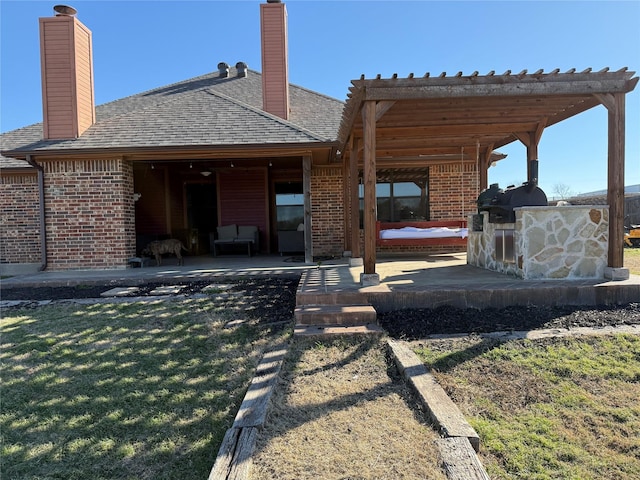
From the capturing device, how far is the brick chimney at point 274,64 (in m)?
10.1

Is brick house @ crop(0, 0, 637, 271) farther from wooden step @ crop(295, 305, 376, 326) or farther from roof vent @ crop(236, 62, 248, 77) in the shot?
roof vent @ crop(236, 62, 248, 77)

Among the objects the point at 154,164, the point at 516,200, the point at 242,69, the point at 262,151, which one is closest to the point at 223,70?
the point at 242,69

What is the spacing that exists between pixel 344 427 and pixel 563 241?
4213mm

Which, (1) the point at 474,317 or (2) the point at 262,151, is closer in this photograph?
(1) the point at 474,317

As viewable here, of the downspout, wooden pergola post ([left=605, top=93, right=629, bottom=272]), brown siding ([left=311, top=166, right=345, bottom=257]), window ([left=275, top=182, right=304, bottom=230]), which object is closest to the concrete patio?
wooden pergola post ([left=605, top=93, right=629, bottom=272])

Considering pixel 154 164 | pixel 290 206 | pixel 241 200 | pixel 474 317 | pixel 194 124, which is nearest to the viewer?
pixel 474 317

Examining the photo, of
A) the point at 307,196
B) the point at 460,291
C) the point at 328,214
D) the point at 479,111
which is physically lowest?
the point at 460,291

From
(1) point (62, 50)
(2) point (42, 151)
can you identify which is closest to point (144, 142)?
(2) point (42, 151)

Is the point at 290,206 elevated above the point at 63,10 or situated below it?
below

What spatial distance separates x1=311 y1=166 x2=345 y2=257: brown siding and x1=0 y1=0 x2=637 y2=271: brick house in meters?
0.03

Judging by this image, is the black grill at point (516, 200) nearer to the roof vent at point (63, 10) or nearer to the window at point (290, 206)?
the window at point (290, 206)

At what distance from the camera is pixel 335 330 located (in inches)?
147

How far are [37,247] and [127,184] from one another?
289 centimetres

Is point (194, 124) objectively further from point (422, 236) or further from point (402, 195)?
point (422, 236)
